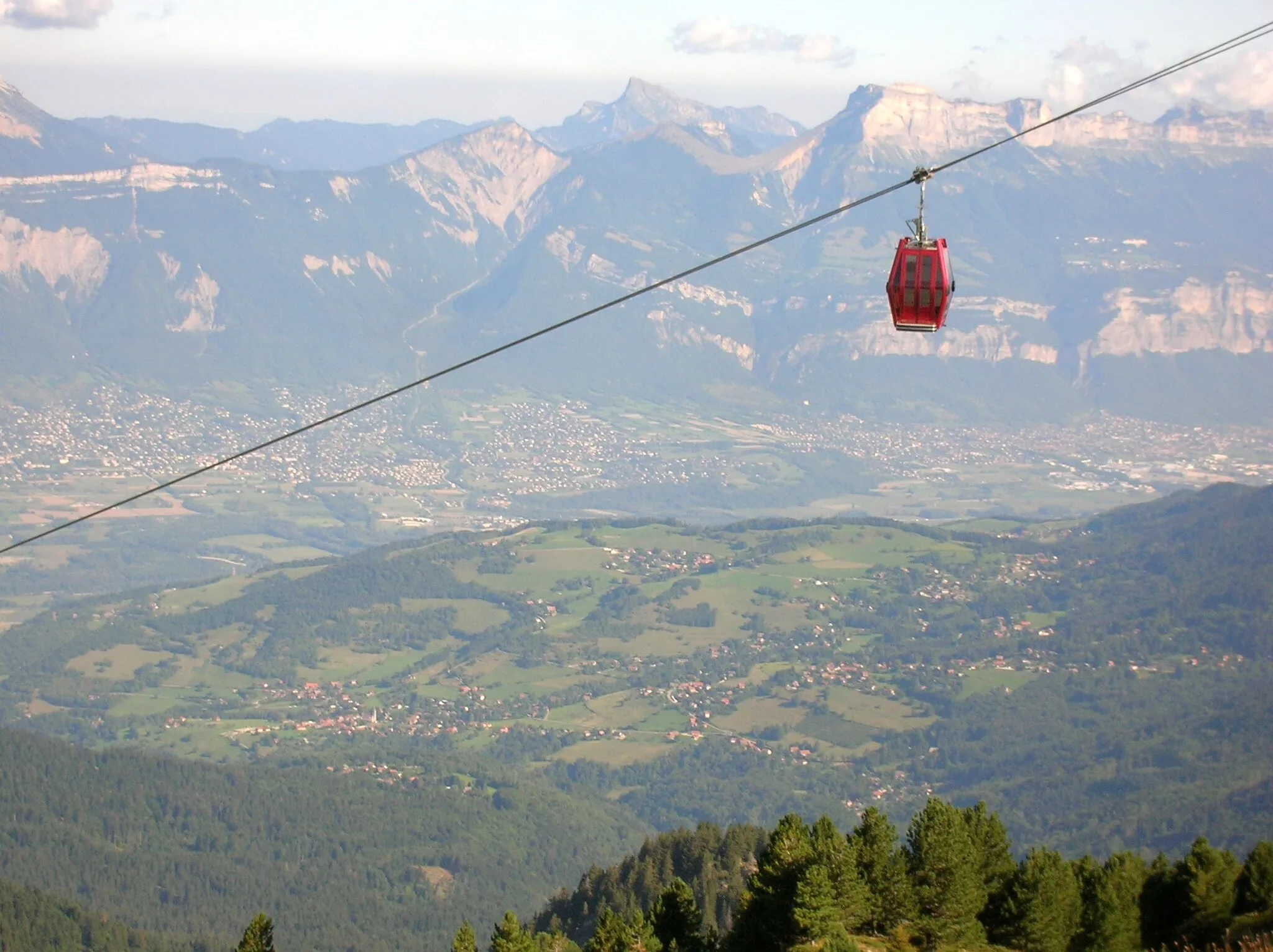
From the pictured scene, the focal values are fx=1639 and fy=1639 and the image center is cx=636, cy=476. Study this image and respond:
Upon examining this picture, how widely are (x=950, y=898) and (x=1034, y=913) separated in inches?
97.3

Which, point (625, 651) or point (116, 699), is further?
point (625, 651)

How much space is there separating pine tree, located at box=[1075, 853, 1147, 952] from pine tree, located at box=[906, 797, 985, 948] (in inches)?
142

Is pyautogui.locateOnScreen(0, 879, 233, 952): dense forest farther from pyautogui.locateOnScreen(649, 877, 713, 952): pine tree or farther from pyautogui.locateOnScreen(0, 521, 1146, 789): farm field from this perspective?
pyautogui.locateOnScreen(649, 877, 713, 952): pine tree

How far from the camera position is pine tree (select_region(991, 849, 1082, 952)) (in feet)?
122

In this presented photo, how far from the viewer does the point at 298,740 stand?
14500cm

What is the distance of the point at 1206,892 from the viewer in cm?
4072

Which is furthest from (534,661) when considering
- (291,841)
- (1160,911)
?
(1160,911)

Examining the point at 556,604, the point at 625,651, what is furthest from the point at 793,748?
the point at 556,604

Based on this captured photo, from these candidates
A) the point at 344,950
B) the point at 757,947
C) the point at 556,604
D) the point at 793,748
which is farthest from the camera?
the point at 556,604

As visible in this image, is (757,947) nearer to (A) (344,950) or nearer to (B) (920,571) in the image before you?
(A) (344,950)

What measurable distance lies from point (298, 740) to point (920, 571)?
82518 mm

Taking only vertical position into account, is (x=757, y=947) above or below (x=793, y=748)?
above

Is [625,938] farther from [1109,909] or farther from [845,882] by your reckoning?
[1109,909]

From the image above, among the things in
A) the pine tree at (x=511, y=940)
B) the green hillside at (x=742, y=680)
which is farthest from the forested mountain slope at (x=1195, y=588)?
the pine tree at (x=511, y=940)
